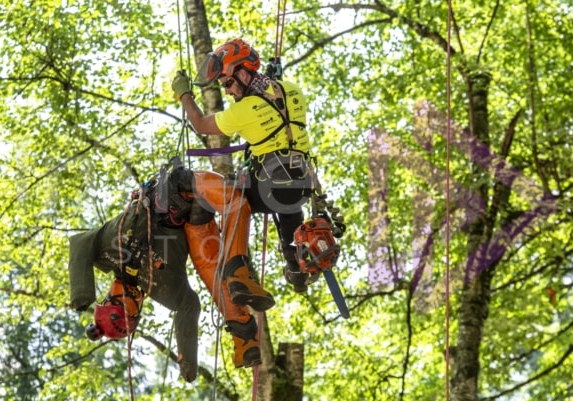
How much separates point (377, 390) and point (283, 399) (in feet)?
19.4

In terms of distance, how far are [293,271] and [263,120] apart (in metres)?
0.84

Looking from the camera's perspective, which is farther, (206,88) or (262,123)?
(206,88)

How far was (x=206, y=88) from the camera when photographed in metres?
7.66

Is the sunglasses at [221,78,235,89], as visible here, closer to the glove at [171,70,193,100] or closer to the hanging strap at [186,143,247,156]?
the glove at [171,70,193,100]

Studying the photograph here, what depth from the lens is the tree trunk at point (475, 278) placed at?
1041 centimetres

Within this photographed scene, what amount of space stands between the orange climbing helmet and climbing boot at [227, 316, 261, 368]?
121 cm

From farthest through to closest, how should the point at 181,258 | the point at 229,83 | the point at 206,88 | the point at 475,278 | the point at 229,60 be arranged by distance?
the point at 475,278
the point at 206,88
the point at 181,258
the point at 229,83
the point at 229,60

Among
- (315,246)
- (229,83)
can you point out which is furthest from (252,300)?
(229,83)

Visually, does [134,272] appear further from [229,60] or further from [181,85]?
[229,60]

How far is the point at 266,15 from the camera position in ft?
38.6

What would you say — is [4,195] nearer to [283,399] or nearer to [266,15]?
[266,15]

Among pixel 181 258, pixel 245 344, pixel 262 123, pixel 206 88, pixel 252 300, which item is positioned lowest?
pixel 245 344

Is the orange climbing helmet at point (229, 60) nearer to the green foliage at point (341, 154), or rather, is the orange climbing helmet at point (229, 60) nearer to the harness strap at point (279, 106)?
the harness strap at point (279, 106)

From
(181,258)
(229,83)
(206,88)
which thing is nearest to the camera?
(229,83)
